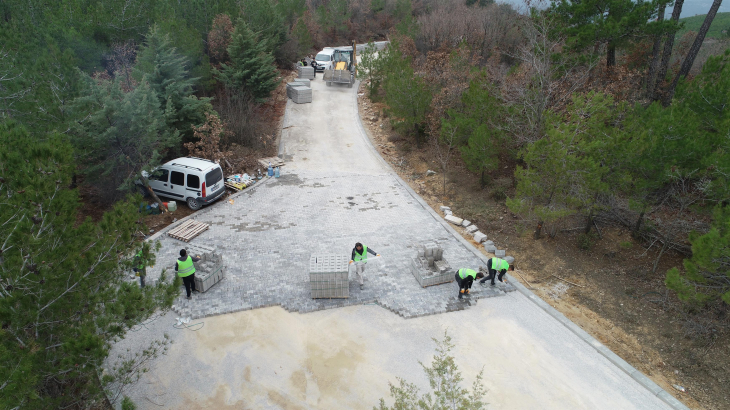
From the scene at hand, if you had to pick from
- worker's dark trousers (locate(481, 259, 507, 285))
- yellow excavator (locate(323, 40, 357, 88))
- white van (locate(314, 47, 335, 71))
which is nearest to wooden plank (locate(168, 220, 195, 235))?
worker's dark trousers (locate(481, 259, 507, 285))

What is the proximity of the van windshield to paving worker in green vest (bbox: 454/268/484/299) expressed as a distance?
9969 millimetres

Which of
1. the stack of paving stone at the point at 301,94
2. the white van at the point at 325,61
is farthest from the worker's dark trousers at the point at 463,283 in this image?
the white van at the point at 325,61

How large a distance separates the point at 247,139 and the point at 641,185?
17597 mm

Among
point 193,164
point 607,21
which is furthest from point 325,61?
point 607,21

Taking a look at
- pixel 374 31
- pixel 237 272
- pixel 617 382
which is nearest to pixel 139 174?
pixel 237 272

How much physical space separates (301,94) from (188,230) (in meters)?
17.1

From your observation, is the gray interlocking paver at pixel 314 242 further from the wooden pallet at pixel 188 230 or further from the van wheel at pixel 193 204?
the van wheel at pixel 193 204

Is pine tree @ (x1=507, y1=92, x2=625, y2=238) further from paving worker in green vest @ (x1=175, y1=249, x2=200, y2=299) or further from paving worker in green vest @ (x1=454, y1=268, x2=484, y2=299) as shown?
paving worker in green vest @ (x1=175, y1=249, x2=200, y2=299)

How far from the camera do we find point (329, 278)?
11.5 meters

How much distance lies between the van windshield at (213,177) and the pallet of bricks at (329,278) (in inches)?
266

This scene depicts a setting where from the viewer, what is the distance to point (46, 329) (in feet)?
20.9

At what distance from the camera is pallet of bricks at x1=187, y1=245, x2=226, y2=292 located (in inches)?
461

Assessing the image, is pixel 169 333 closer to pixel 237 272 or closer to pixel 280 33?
pixel 237 272

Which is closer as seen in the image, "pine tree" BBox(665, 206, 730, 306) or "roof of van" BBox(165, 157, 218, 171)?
"pine tree" BBox(665, 206, 730, 306)
